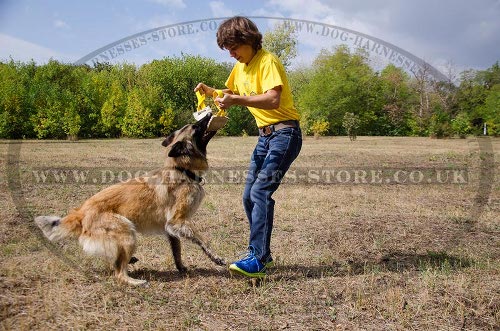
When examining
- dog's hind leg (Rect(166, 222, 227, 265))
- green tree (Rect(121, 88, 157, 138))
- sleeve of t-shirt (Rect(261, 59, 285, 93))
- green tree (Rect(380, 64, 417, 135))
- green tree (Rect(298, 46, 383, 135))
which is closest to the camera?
sleeve of t-shirt (Rect(261, 59, 285, 93))

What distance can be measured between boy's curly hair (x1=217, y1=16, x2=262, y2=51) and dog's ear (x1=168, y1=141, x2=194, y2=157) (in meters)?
1.22

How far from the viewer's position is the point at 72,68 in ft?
112

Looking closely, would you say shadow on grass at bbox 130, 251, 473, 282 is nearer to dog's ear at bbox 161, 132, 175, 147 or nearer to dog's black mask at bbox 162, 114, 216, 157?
dog's black mask at bbox 162, 114, 216, 157

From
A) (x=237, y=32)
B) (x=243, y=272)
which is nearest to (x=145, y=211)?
(x=243, y=272)

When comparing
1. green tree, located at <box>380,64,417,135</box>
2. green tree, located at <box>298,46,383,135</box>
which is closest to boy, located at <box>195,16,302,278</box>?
green tree, located at <box>298,46,383,135</box>

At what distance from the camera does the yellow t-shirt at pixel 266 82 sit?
3848 millimetres

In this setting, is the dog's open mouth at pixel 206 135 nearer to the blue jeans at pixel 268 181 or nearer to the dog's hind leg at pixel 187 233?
the blue jeans at pixel 268 181

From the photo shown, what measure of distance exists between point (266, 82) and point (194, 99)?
27.4 metres

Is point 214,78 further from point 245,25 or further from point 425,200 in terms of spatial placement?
point 245,25

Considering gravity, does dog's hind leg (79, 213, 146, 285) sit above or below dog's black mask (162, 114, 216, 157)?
below

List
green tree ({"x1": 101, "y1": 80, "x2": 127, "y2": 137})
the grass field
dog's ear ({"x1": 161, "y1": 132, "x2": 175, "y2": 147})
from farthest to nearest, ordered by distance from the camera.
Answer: green tree ({"x1": 101, "y1": 80, "x2": 127, "y2": 137}) → dog's ear ({"x1": 161, "y1": 132, "x2": 175, "y2": 147}) → the grass field

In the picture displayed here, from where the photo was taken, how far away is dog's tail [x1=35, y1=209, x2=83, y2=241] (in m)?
4.04

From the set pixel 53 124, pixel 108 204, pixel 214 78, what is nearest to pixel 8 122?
pixel 53 124

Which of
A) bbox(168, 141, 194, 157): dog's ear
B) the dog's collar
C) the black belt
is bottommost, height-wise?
the dog's collar
